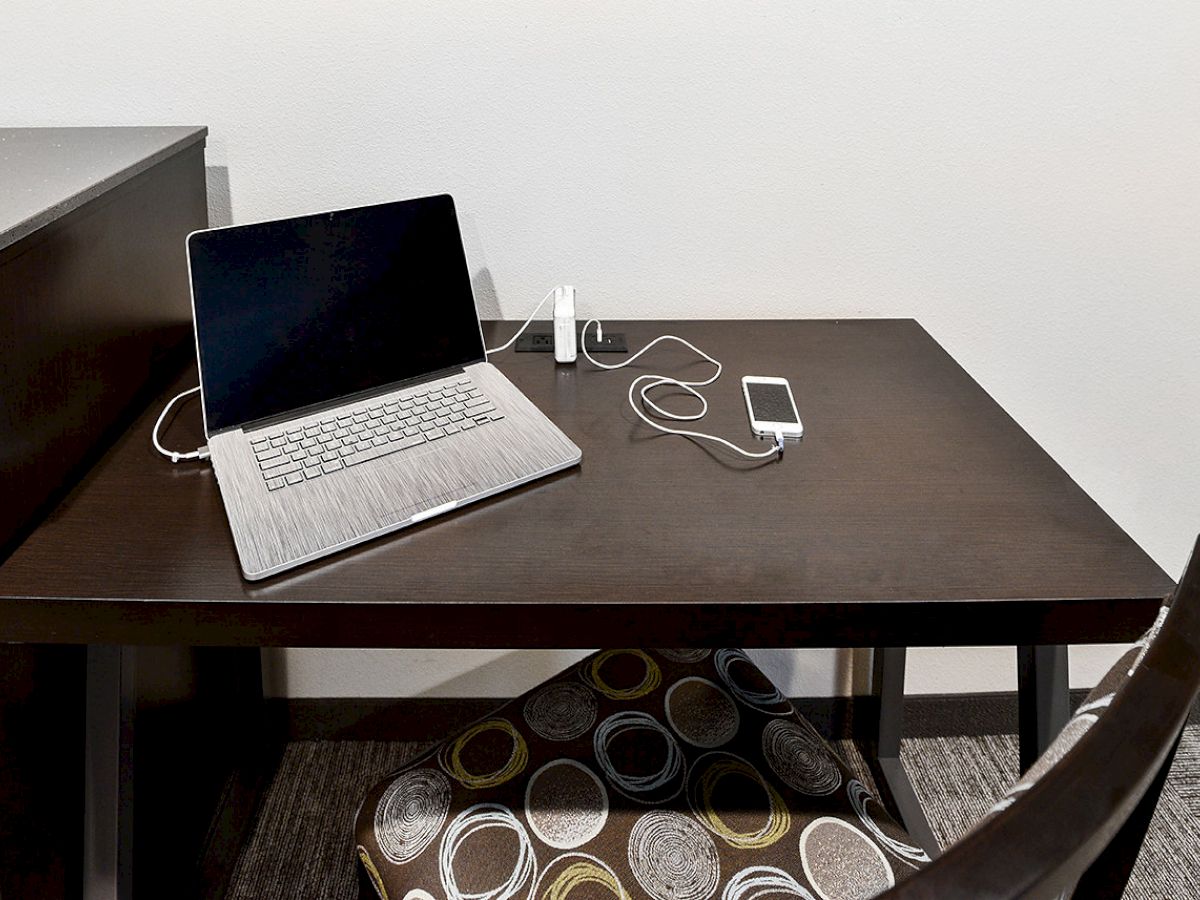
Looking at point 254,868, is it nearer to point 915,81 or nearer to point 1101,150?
point 915,81

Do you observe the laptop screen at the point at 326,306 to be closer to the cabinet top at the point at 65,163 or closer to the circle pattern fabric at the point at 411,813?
the cabinet top at the point at 65,163

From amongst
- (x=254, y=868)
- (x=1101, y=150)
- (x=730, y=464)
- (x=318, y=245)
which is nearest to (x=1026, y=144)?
(x=1101, y=150)

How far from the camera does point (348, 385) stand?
3.21 feet

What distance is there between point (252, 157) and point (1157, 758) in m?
1.18

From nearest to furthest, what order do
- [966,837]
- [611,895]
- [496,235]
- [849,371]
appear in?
[966,837]
[611,895]
[849,371]
[496,235]

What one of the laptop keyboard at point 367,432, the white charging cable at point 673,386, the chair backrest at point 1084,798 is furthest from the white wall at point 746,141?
the chair backrest at point 1084,798

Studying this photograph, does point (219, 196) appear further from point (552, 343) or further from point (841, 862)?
point (841, 862)

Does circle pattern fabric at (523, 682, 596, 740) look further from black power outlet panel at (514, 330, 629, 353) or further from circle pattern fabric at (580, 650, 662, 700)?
black power outlet panel at (514, 330, 629, 353)

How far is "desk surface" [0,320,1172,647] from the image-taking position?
72 cm

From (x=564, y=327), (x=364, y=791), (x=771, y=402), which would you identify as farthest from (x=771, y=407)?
(x=364, y=791)

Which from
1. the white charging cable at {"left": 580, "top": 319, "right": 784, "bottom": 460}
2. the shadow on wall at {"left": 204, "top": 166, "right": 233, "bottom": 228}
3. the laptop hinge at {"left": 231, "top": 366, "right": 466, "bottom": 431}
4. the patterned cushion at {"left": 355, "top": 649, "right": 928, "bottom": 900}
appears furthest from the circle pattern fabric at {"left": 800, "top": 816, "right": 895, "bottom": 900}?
the shadow on wall at {"left": 204, "top": 166, "right": 233, "bottom": 228}

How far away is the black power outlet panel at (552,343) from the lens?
3.85 feet

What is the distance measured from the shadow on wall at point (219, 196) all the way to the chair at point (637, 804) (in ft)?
2.48

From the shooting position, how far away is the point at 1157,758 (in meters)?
0.37
